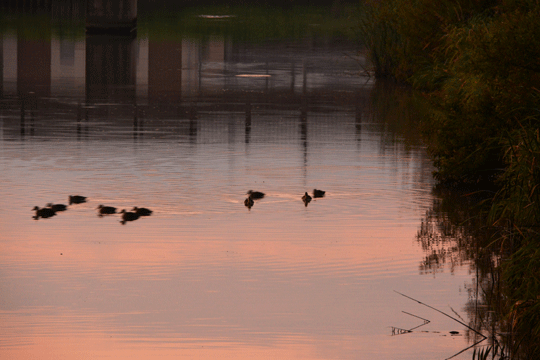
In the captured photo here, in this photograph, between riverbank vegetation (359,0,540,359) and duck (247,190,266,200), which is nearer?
riverbank vegetation (359,0,540,359)

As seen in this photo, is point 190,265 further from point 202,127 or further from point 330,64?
point 330,64

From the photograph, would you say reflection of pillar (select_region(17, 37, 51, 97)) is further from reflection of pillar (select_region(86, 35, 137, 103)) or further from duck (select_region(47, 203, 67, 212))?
duck (select_region(47, 203, 67, 212))

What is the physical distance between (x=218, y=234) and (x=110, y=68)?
23204 mm

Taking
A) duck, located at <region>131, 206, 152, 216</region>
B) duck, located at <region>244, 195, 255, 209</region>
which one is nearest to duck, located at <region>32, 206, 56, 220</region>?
duck, located at <region>131, 206, 152, 216</region>

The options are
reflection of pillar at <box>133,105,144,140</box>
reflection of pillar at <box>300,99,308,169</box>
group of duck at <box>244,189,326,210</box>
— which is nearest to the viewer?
group of duck at <box>244,189,326,210</box>

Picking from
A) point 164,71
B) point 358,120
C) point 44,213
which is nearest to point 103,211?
point 44,213

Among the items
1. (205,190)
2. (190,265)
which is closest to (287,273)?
(190,265)

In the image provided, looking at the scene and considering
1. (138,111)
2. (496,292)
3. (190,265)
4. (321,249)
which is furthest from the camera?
(138,111)

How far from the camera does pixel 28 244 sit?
1195 cm

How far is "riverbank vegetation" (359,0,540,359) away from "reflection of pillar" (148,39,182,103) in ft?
30.1

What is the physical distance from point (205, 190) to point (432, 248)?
4.07 m

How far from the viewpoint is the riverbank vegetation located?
8.87 metres

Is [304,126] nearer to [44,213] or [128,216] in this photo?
[128,216]

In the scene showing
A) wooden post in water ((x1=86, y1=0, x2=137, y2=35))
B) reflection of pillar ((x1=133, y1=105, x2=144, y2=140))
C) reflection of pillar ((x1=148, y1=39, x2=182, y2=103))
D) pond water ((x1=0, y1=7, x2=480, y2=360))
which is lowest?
pond water ((x1=0, y1=7, x2=480, y2=360))
